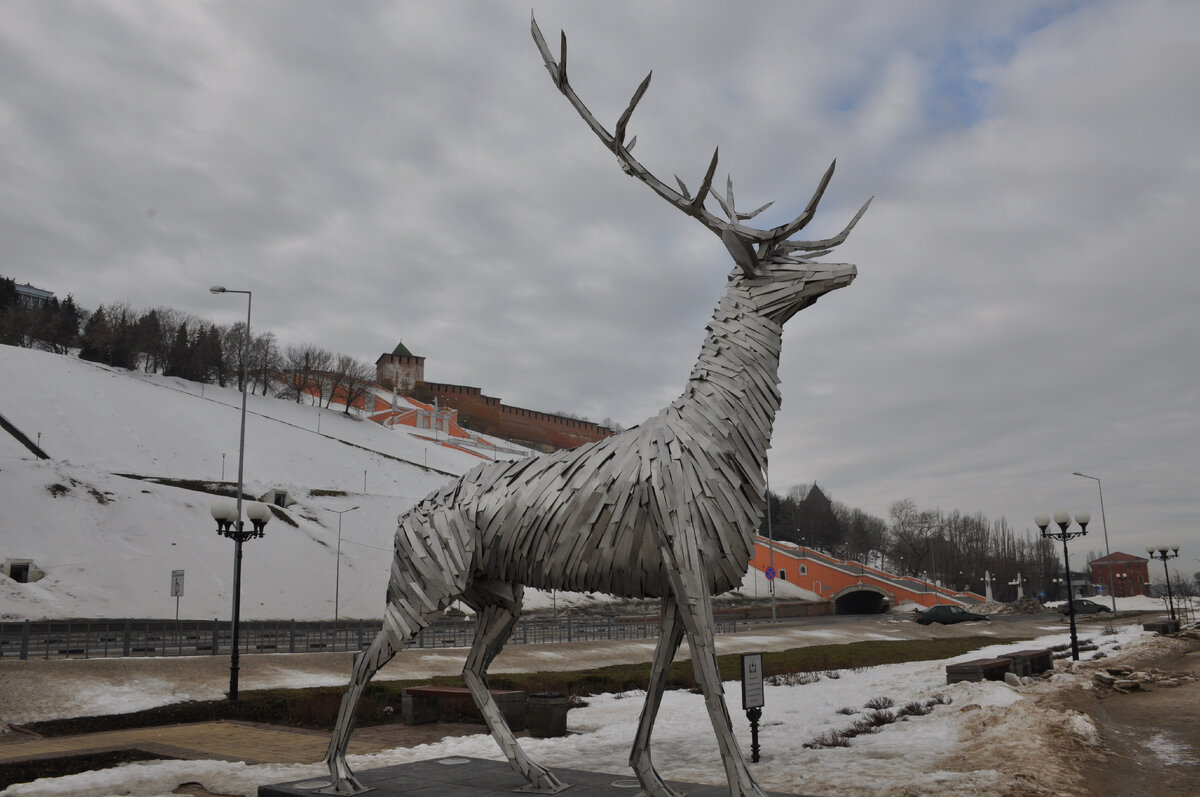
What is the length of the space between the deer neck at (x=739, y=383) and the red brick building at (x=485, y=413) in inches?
4349

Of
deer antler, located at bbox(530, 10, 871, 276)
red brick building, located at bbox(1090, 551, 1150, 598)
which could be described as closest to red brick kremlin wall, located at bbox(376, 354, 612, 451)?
red brick building, located at bbox(1090, 551, 1150, 598)

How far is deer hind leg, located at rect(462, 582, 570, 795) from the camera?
21.0ft

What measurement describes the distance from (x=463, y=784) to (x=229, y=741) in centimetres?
634

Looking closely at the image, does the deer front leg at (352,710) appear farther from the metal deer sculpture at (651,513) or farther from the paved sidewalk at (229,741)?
the paved sidewalk at (229,741)

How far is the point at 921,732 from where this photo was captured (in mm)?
10578

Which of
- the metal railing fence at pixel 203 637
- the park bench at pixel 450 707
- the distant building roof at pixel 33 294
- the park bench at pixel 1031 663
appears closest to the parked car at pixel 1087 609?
the metal railing fence at pixel 203 637

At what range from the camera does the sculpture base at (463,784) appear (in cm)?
→ 631

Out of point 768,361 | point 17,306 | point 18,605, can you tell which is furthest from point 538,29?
point 17,306

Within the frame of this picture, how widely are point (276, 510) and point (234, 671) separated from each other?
36.0m

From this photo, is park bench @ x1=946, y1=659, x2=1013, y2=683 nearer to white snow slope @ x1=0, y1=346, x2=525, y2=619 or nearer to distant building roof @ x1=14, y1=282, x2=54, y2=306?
white snow slope @ x1=0, y1=346, x2=525, y2=619

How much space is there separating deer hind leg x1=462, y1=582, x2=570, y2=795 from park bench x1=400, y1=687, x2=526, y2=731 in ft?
18.6

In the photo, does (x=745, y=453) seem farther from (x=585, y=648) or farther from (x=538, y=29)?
(x=585, y=648)

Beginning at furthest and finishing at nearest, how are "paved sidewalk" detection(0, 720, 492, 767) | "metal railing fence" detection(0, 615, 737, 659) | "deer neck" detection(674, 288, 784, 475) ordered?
"metal railing fence" detection(0, 615, 737, 659) < "paved sidewalk" detection(0, 720, 492, 767) < "deer neck" detection(674, 288, 784, 475)

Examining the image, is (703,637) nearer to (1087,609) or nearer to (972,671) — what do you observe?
(972,671)
